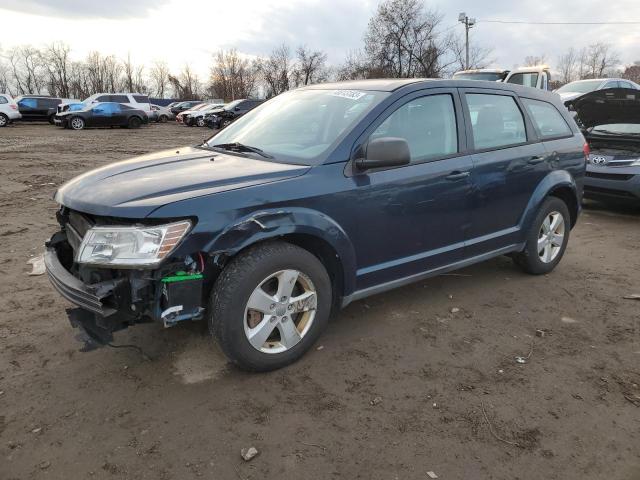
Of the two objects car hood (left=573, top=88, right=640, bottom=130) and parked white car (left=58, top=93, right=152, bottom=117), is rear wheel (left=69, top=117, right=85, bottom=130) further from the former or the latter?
car hood (left=573, top=88, right=640, bottom=130)

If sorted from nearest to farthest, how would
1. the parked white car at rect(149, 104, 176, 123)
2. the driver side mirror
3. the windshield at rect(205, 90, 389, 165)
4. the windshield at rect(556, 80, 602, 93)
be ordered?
1. the driver side mirror
2. the windshield at rect(205, 90, 389, 165)
3. the windshield at rect(556, 80, 602, 93)
4. the parked white car at rect(149, 104, 176, 123)

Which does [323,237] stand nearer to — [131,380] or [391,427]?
→ [391,427]

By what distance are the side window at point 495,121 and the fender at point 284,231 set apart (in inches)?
61.3

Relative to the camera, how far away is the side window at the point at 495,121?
13.2 feet

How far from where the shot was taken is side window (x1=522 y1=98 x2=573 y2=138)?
4.57 m

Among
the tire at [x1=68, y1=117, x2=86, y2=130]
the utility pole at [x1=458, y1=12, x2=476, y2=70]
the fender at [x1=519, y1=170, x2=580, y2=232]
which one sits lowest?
the fender at [x1=519, y1=170, x2=580, y2=232]

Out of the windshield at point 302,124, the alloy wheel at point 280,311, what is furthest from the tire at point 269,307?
the windshield at point 302,124

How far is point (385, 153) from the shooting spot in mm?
3094

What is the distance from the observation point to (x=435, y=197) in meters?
3.61

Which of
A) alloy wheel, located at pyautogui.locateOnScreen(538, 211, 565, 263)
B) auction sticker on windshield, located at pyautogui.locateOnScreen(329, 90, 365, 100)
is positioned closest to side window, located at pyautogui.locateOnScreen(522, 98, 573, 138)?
alloy wheel, located at pyautogui.locateOnScreen(538, 211, 565, 263)

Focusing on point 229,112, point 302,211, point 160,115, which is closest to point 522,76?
point 302,211

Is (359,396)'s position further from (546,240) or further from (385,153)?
(546,240)

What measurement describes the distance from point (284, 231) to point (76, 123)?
84.4 ft

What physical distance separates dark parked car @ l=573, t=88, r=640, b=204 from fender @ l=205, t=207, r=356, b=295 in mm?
5745
